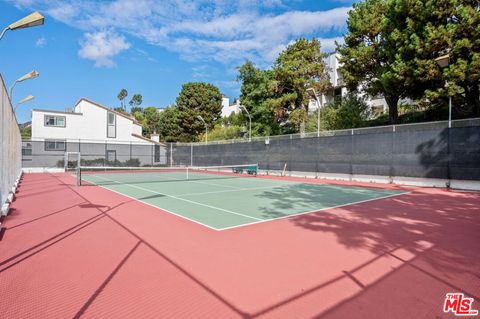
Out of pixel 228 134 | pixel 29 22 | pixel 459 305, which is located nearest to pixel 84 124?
pixel 228 134

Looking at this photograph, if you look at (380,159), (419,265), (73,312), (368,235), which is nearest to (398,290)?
(419,265)

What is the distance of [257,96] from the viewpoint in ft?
133

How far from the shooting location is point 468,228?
272 inches

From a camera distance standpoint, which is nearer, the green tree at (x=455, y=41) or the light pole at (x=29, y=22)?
the light pole at (x=29, y=22)

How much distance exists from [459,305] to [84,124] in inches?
1564

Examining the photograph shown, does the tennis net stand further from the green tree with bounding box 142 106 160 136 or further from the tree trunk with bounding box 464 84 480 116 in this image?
the green tree with bounding box 142 106 160 136

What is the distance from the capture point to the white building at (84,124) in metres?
33.6

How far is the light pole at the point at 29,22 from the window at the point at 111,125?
3265 centimetres

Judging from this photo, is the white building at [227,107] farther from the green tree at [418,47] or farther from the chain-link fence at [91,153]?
the green tree at [418,47]

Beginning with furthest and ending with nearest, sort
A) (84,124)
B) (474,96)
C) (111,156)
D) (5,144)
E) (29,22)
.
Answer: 1. (84,124)
2. (111,156)
3. (474,96)
4. (5,144)
5. (29,22)

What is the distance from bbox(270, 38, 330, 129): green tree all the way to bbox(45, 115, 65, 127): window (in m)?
24.2

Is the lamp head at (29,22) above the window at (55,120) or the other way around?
the other way around

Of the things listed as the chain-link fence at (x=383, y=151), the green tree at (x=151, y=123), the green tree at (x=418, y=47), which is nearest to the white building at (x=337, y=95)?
the green tree at (x=418, y=47)

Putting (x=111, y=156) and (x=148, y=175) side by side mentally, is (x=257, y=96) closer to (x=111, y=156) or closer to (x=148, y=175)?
(x=111, y=156)
